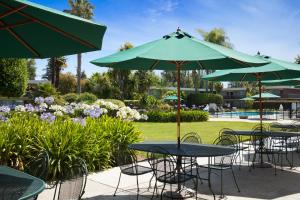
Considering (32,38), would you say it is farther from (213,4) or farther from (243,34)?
(243,34)

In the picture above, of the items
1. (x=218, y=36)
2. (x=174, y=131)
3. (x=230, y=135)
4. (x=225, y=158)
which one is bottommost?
(x=174, y=131)

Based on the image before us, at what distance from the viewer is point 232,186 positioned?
22.4ft

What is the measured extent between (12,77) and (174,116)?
12.3 m

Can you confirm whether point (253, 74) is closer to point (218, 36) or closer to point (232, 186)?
point (232, 186)

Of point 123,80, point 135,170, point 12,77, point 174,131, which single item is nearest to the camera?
point 135,170

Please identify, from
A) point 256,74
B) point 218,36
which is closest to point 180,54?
point 256,74

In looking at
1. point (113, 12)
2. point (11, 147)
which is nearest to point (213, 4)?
point (113, 12)

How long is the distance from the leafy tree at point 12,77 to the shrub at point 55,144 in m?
15.9

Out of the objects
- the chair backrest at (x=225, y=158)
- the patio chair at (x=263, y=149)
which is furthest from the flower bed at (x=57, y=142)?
the patio chair at (x=263, y=149)

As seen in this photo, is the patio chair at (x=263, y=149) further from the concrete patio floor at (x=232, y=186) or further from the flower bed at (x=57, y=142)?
the flower bed at (x=57, y=142)

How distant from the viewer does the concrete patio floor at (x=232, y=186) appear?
616cm

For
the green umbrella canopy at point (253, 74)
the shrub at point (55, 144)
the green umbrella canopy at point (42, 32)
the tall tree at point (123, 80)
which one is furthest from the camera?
the tall tree at point (123, 80)

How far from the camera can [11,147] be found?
7.18m

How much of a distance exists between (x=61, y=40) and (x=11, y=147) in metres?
3.76
